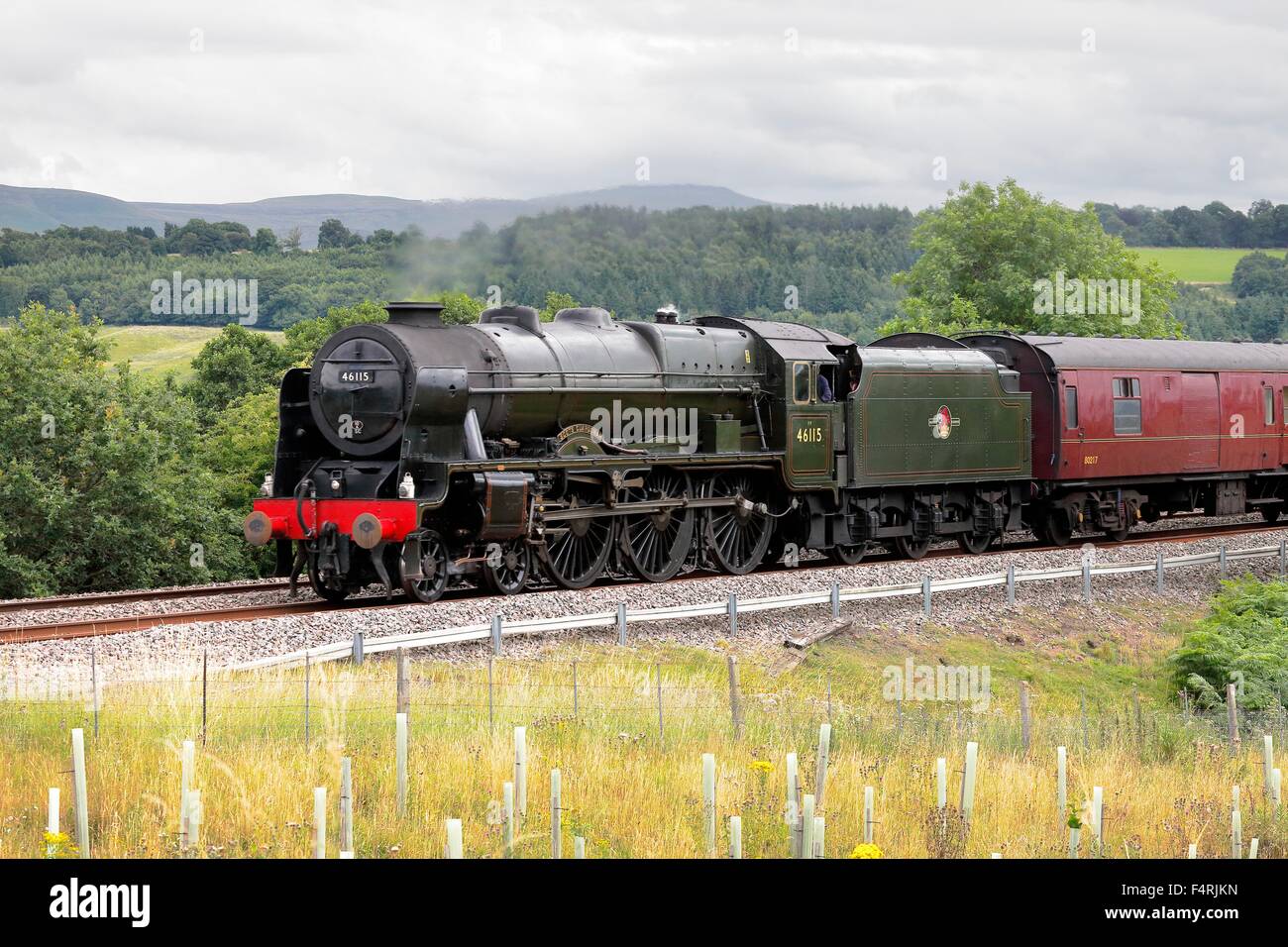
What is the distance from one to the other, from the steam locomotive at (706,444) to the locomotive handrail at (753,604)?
185cm

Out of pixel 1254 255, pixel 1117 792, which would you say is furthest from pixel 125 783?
pixel 1254 255

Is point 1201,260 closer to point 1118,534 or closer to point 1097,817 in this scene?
point 1118,534

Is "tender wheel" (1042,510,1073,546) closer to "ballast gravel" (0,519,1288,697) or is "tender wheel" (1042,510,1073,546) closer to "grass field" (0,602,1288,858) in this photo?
"ballast gravel" (0,519,1288,697)

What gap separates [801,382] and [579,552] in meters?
4.96

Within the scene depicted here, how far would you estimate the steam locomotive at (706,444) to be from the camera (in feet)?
57.9

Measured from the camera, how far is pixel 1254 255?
110 m

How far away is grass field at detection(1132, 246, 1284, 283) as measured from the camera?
110m

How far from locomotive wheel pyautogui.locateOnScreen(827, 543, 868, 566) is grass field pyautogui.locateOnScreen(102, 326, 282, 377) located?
75181 millimetres

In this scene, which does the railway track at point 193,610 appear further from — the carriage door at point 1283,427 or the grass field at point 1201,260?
the grass field at point 1201,260

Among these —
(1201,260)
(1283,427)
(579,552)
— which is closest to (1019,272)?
(1283,427)

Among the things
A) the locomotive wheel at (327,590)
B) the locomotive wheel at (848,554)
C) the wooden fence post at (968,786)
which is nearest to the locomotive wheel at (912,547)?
the locomotive wheel at (848,554)

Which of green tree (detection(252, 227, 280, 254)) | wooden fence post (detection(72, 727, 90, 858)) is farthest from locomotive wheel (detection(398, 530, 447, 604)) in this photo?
green tree (detection(252, 227, 280, 254))

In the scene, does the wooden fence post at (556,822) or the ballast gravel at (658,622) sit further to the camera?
the ballast gravel at (658,622)

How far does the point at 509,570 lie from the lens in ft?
62.1
